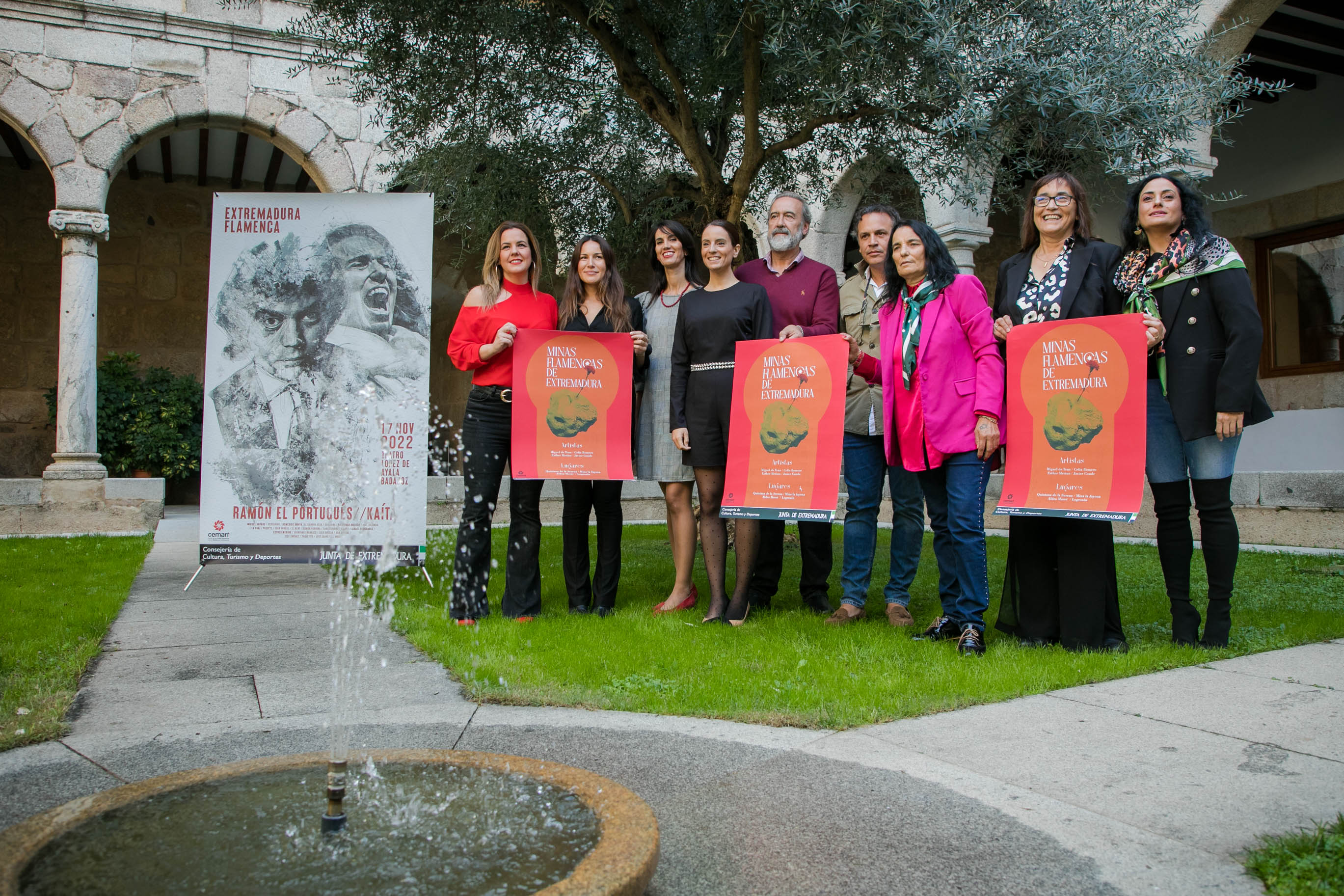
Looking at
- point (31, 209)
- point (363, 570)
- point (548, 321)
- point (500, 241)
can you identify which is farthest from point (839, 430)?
point (31, 209)

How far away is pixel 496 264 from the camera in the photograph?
16.5ft

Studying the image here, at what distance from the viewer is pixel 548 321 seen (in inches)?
198

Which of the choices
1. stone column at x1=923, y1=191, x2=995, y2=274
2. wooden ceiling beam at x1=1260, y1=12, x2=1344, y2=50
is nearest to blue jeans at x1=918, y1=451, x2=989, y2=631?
stone column at x1=923, y1=191, x2=995, y2=274

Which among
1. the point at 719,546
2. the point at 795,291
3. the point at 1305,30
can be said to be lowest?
the point at 719,546

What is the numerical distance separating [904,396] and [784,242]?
110cm

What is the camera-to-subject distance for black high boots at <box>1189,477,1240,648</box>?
3.97 metres

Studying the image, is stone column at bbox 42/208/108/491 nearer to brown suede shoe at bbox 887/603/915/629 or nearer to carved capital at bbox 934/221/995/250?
brown suede shoe at bbox 887/603/915/629

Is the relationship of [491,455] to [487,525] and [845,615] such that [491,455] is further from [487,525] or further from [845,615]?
[845,615]

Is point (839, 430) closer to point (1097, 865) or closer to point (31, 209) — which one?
point (1097, 865)

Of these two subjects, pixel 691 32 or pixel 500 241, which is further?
pixel 691 32

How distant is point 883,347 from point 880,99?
252 centimetres

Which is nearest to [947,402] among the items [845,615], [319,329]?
[845,615]

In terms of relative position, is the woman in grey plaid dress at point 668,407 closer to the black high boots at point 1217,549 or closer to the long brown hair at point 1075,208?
the long brown hair at point 1075,208

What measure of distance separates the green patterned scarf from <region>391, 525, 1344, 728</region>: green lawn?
1.22m
